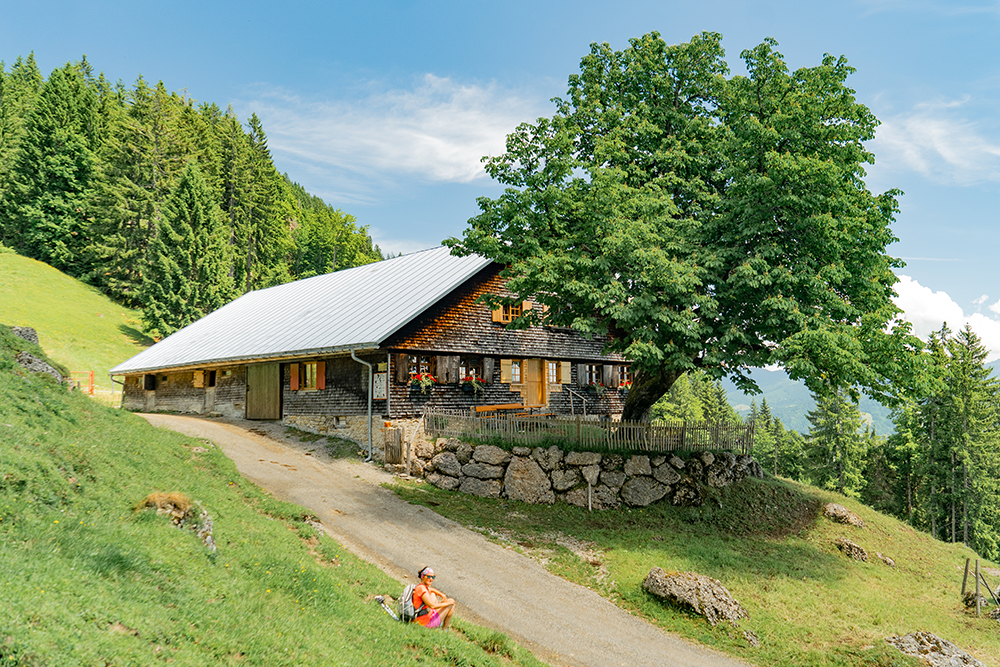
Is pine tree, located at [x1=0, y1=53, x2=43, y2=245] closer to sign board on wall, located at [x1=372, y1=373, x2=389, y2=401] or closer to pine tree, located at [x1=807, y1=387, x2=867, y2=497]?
sign board on wall, located at [x1=372, y1=373, x2=389, y2=401]

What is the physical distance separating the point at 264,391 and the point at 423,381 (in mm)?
10591

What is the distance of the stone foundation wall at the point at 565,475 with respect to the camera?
20.8 m

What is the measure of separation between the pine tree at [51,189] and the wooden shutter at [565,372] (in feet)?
183

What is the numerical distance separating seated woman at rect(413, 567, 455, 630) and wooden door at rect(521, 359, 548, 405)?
19638mm

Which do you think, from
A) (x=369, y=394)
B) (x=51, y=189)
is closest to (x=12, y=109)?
(x=51, y=189)

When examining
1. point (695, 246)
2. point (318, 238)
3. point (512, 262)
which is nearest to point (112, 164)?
point (318, 238)

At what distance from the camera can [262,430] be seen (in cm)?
2834

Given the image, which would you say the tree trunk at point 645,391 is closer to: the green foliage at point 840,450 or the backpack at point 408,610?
the backpack at point 408,610

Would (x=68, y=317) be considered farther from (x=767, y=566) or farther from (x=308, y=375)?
(x=767, y=566)

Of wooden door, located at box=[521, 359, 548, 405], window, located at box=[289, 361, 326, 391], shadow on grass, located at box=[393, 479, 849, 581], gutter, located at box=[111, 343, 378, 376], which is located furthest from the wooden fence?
wooden door, located at box=[521, 359, 548, 405]

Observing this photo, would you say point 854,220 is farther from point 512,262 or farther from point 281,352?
point 281,352

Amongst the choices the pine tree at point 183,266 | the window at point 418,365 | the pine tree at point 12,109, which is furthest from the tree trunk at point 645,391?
the pine tree at point 12,109

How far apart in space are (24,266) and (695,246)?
6370cm

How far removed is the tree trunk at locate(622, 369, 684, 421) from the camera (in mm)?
22953
